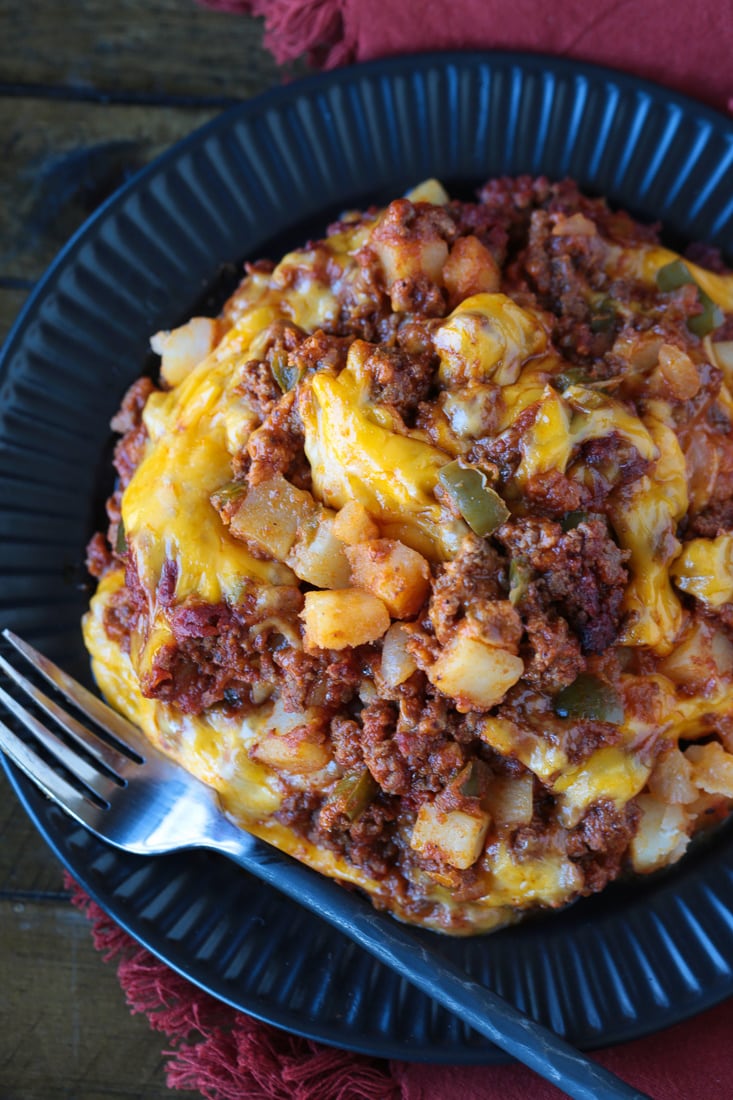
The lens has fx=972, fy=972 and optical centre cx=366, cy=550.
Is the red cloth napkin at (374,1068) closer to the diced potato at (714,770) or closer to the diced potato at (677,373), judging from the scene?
the diced potato at (714,770)

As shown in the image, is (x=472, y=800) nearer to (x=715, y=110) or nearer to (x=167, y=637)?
(x=167, y=637)

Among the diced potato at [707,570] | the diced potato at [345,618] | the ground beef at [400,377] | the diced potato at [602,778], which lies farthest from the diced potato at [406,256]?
the diced potato at [602,778]

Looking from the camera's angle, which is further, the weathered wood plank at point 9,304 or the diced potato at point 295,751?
the weathered wood plank at point 9,304

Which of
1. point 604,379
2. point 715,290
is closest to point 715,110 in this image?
point 715,290

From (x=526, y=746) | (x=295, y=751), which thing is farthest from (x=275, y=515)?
(x=526, y=746)

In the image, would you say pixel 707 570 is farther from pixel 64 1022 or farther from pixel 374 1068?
pixel 64 1022

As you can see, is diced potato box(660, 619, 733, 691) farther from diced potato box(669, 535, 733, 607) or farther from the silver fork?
the silver fork

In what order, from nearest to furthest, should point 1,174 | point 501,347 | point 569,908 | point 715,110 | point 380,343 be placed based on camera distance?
1. point 501,347
2. point 380,343
3. point 569,908
4. point 715,110
5. point 1,174
